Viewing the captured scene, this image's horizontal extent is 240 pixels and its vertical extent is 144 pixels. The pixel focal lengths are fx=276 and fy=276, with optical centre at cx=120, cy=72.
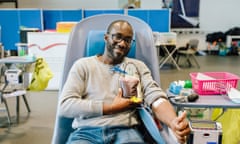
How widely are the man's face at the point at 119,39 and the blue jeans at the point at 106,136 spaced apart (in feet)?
1.58

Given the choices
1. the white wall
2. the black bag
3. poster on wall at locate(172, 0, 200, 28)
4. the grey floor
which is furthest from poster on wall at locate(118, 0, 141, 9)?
the grey floor

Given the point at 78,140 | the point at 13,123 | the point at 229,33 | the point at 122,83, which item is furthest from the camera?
the point at 229,33

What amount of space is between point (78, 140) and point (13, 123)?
207 centimetres

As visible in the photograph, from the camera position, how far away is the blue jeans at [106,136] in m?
1.56

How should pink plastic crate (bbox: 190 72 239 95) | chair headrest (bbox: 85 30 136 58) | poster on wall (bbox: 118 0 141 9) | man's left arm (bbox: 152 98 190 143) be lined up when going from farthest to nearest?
poster on wall (bbox: 118 0 141 9)
chair headrest (bbox: 85 30 136 58)
pink plastic crate (bbox: 190 72 239 95)
man's left arm (bbox: 152 98 190 143)

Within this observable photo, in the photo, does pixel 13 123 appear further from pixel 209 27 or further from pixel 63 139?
pixel 209 27

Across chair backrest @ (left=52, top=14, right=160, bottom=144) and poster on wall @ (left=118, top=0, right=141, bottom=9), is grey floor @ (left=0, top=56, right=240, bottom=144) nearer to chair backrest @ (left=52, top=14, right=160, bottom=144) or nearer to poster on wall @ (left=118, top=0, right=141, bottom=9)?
chair backrest @ (left=52, top=14, right=160, bottom=144)

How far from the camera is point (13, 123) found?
3.34 meters

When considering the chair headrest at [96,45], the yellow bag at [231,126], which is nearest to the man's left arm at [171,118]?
the chair headrest at [96,45]

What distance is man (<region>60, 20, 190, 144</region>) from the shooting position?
5.22ft

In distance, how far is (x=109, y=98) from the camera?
173 cm

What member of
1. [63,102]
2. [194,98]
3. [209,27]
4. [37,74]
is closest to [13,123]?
[37,74]

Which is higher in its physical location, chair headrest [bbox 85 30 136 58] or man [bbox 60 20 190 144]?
chair headrest [bbox 85 30 136 58]

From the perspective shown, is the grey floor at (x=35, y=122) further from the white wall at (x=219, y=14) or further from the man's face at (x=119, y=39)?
the white wall at (x=219, y=14)
